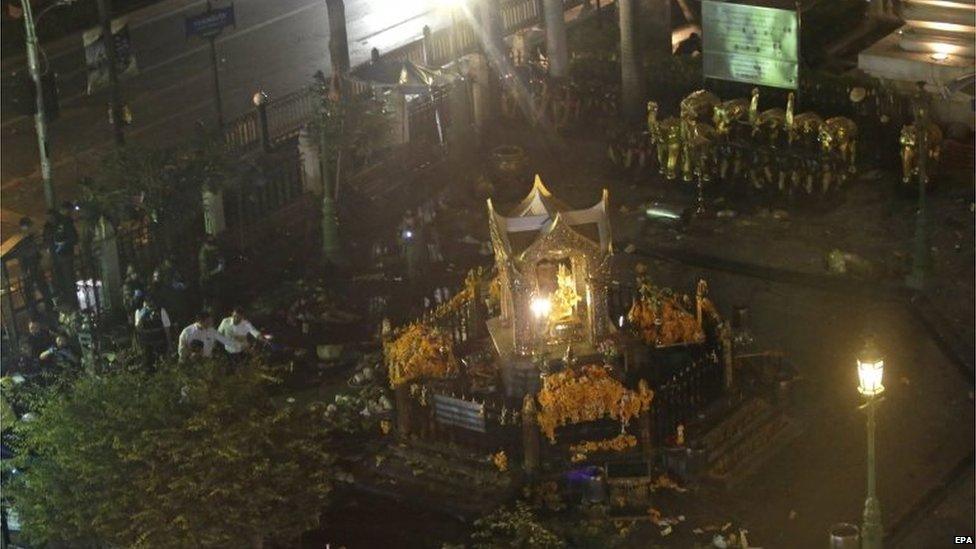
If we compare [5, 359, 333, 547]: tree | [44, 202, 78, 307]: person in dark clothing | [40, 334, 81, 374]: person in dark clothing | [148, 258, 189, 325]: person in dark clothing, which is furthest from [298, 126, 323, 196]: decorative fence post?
[5, 359, 333, 547]: tree

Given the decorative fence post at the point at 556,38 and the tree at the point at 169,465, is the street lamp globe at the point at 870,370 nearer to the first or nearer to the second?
the tree at the point at 169,465

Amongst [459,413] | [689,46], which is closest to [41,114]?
[459,413]

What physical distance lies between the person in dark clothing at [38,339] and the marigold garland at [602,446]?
32.6 ft

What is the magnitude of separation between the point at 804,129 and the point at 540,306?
11801 mm

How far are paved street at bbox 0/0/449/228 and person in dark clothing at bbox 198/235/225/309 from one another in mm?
6711

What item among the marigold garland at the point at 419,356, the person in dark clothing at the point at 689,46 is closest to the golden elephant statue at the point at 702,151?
the person in dark clothing at the point at 689,46

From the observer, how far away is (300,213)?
44438 mm

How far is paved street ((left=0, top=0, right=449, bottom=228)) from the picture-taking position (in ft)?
164

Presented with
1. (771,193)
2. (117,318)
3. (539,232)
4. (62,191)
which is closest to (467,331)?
(539,232)

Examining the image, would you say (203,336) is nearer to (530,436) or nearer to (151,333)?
(151,333)

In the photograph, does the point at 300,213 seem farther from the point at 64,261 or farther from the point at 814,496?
the point at 814,496

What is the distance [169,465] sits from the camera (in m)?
31.0

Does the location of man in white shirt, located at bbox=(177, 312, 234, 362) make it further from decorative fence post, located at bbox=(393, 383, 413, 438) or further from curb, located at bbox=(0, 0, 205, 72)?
curb, located at bbox=(0, 0, 205, 72)

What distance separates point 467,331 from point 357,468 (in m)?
3.74
